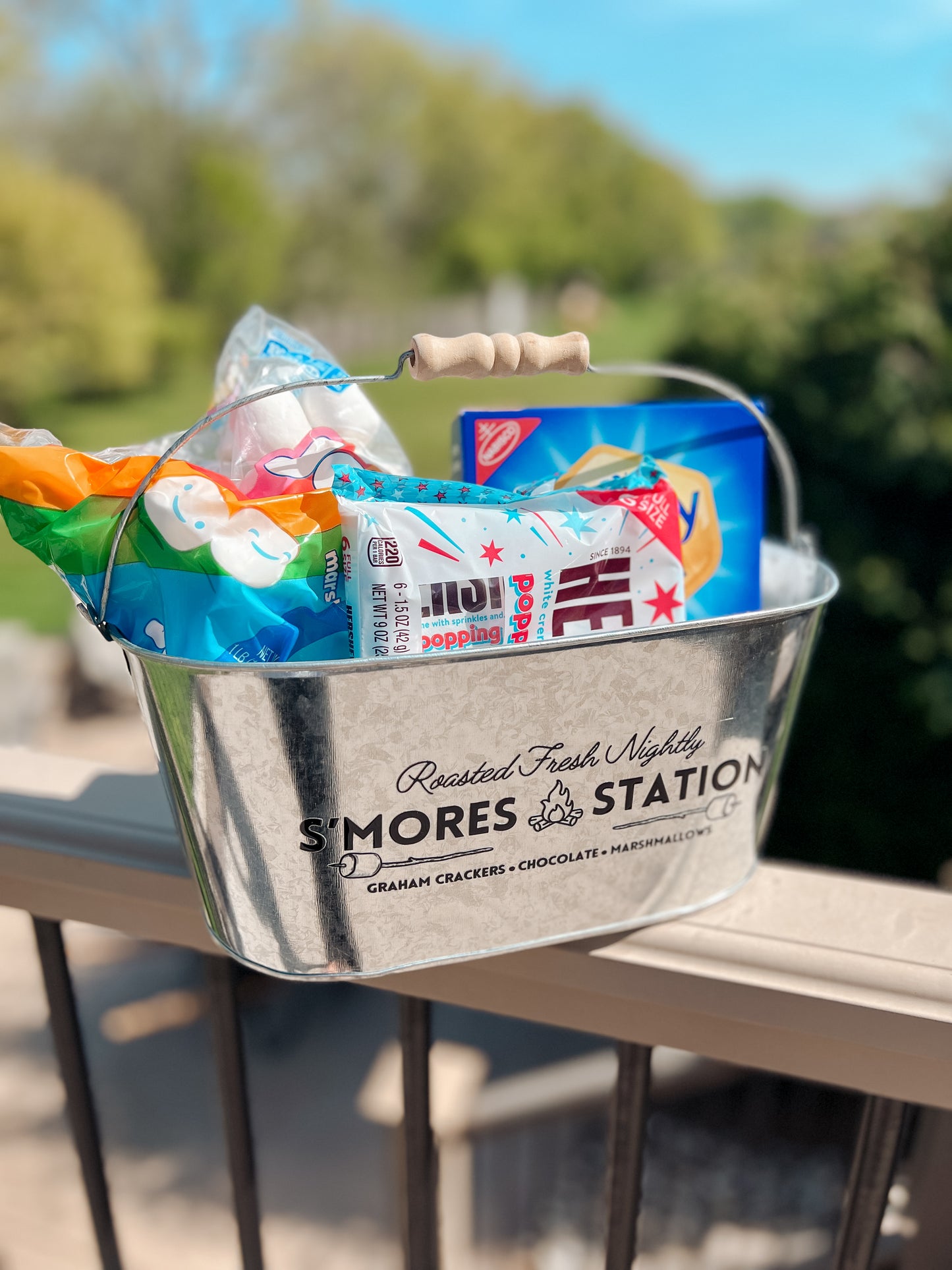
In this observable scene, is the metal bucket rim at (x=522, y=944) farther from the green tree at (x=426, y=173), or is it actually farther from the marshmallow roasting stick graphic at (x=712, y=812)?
the green tree at (x=426, y=173)

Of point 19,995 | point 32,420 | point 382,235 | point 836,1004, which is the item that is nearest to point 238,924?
point 836,1004

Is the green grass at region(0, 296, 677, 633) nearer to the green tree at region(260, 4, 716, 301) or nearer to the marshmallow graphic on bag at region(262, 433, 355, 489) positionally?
the green tree at region(260, 4, 716, 301)

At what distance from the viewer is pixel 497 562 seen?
40 cm

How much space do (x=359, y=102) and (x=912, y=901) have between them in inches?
489

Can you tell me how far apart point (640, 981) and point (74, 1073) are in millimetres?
405

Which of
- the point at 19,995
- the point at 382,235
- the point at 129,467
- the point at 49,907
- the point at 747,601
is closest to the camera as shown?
the point at 129,467

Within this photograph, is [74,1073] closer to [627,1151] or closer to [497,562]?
[627,1151]

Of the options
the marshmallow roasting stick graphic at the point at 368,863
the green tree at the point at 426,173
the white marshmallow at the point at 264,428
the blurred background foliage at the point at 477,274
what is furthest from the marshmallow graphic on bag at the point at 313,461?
the green tree at the point at 426,173

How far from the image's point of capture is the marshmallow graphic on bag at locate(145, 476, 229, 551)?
37cm

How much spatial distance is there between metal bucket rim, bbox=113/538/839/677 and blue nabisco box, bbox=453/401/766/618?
7 centimetres

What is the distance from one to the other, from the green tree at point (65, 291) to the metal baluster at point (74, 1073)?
25.4ft

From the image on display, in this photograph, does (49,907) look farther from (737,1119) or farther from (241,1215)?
(737,1119)

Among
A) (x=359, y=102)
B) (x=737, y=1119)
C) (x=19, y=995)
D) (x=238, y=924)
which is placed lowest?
(x=19, y=995)

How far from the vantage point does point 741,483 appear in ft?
1.67
